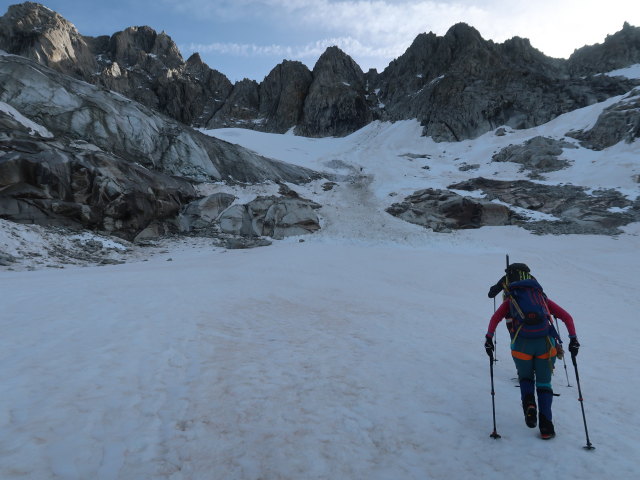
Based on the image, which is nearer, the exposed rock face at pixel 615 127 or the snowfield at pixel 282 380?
the snowfield at pixel 282 380

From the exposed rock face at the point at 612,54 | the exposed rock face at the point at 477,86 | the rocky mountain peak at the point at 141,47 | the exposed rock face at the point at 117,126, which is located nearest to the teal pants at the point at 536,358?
the exposed rock face at the point at 117,126

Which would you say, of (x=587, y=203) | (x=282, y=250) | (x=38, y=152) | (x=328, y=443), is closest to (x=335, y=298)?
(x=328, y=443)

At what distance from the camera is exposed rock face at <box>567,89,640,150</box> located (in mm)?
43750

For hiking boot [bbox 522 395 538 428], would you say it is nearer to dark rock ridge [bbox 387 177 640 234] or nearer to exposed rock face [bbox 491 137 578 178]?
dark rock ridge [bbox 387 177 640 234]

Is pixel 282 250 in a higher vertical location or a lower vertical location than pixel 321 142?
lower

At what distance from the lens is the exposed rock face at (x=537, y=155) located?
43594 millimetres

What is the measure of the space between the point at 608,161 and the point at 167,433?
5120 centimetres

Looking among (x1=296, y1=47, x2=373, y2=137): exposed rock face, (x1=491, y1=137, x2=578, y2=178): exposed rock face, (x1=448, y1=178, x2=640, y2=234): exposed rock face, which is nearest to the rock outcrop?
(x1=448, y1=178, x2=640, y2=234): exposed rock face

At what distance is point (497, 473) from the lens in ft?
→ 12.0

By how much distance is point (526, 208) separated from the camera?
34000 mm

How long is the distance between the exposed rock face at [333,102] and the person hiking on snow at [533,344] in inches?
3454

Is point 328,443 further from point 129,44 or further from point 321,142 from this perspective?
point 129,44

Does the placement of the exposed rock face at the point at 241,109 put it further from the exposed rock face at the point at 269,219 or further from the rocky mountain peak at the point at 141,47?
the exposed rock face at the point at 269,219

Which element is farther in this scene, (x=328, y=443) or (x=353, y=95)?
(x=353, y=95)
